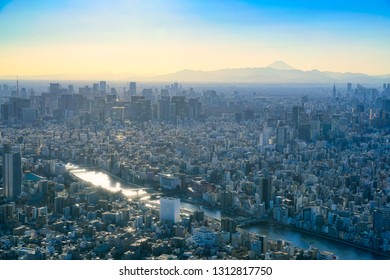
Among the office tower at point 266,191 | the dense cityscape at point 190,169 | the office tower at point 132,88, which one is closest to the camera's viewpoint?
the dense cityscape at point 190,169

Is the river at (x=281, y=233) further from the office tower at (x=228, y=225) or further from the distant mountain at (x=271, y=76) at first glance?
the distant mountain at (x=271, y=76)

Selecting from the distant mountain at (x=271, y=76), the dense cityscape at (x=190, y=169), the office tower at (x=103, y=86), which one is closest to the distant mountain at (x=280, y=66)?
the distant mountain at (x=271, y=76)

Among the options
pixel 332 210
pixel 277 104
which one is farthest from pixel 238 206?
pixel 277 104

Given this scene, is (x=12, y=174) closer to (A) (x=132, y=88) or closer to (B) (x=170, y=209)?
(B) (x=170, y=209)

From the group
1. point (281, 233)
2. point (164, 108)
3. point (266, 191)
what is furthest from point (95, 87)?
point (281, 233)

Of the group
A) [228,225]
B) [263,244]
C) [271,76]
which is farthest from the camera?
[271,76]
